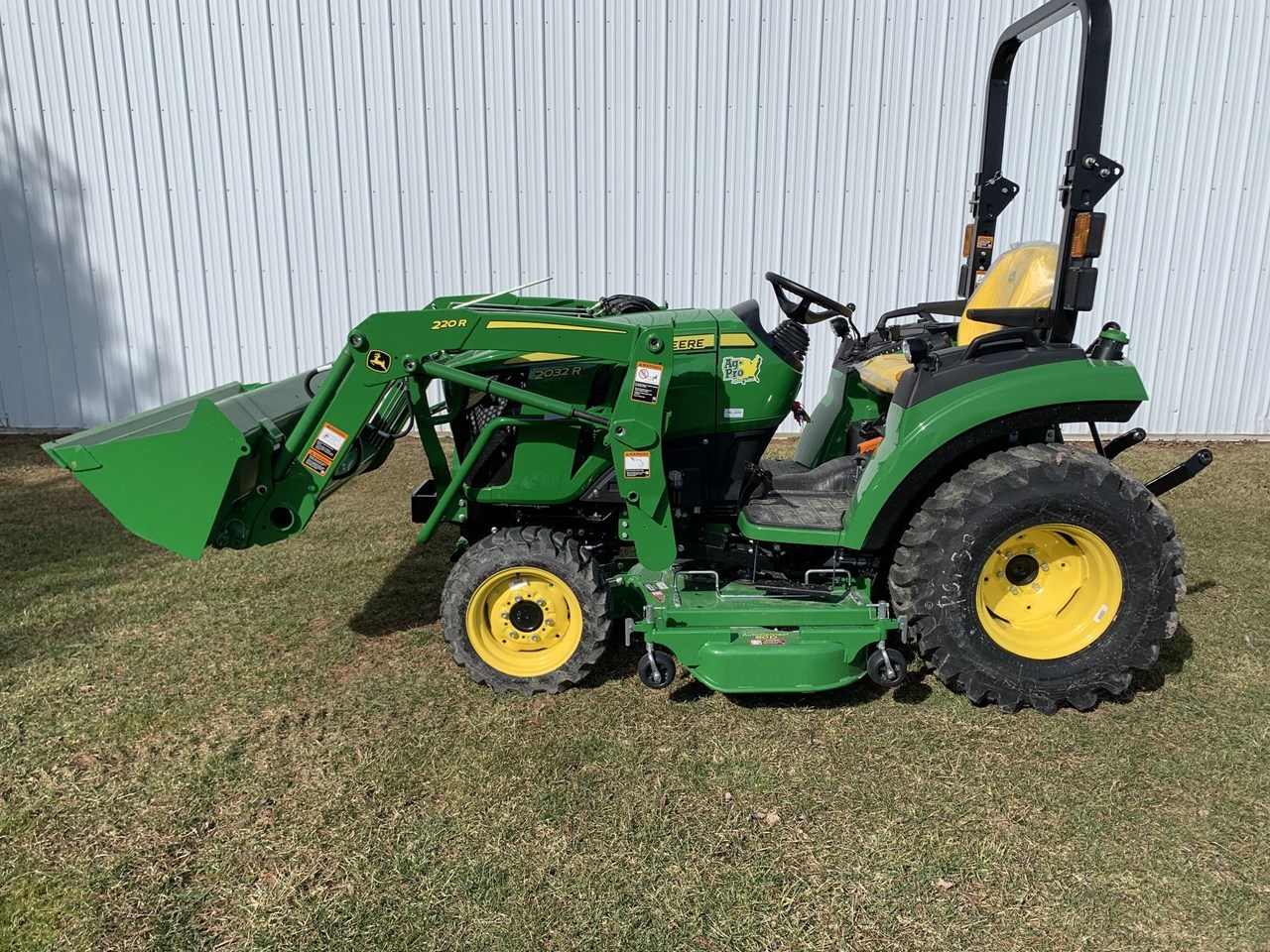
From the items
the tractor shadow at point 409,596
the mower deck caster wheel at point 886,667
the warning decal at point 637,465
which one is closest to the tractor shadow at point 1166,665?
the mower deck caster wheel at point 886,667

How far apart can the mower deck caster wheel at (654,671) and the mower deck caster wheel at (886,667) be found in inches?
28.6

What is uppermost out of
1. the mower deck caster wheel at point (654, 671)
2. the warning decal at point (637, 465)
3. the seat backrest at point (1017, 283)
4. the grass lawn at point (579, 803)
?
the seat backrest at point (1017, 283)

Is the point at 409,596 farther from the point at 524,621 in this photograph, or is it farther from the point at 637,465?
the point at 637,465

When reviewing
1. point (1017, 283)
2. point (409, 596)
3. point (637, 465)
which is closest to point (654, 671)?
point (637, 465)

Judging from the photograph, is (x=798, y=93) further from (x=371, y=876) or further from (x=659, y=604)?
(x=371, y=876)

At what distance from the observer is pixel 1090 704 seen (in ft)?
10.2

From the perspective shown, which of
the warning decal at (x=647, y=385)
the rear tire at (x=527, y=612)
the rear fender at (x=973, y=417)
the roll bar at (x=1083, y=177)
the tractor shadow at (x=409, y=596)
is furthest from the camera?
the tractor shadow at (x=409, y=596)

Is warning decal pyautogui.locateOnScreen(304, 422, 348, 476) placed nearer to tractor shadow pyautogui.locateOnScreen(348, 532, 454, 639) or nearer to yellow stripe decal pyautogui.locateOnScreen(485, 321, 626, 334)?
yellow stripe decal pyautogui.locateOnScreen(485, 321, 626, 334)

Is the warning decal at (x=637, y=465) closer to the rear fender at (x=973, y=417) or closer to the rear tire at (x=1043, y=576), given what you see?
the rear fender at (x=973, y=417)

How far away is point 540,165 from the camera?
6.93 metres

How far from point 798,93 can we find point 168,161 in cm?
505

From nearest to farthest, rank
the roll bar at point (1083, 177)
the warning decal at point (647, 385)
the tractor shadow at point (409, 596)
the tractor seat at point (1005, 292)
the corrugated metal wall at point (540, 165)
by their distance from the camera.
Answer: the roll bar at point (1083, 177)
the warning decal at point (647, 385)
the tractor shadow at point (409, 596)
the tractor seat at point (1005, 292)
the corrugated metal wall at point (540, 165)

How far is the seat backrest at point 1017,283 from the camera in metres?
4.04

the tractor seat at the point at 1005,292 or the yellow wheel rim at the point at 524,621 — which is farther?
the tractor seat at the point at 1005,292
